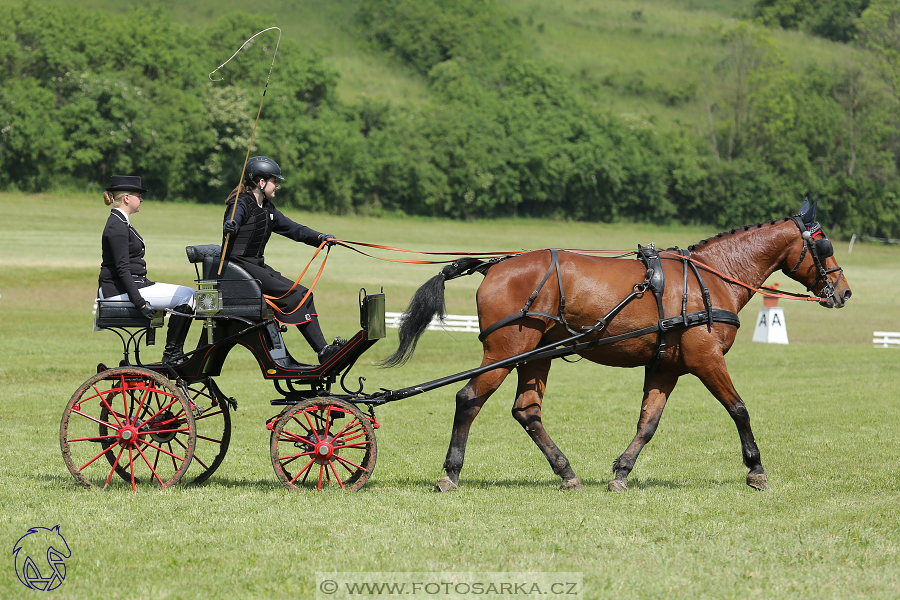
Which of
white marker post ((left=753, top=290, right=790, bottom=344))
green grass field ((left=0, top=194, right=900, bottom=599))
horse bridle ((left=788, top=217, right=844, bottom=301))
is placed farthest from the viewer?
white marker post ((left=753, top=290, right=790, bottom=344))

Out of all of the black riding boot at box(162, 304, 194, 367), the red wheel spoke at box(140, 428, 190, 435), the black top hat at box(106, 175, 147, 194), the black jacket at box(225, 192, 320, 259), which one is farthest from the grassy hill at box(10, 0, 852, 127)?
the red wheel spoke at box(140, 428, 190, 435)

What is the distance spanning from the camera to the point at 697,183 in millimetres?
82000

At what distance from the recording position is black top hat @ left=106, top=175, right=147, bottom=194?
7484mm

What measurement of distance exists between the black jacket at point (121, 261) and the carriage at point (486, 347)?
7.0 inches

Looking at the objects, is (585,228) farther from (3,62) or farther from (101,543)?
(101,543)

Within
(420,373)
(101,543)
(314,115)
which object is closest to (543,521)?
(101,543)

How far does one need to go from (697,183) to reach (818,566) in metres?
80.0

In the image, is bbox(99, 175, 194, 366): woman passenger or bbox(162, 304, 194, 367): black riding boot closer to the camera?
bbox(99, 175, 194, 366): woman passenger

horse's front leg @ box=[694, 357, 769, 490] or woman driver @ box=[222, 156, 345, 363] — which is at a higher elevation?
woman driver @ box=[222, 156, 345, 363]

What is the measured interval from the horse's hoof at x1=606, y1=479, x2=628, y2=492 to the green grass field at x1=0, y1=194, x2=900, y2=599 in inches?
3.9

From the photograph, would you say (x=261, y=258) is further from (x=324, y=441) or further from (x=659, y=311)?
(x=659, y=311)

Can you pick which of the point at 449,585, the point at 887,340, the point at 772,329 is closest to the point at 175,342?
the point at 449,585

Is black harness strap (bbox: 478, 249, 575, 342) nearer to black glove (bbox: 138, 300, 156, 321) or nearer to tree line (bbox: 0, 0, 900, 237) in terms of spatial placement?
black glove (bbox: 138, 300, 156, 321)

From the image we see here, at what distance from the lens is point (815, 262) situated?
28.3 feet
